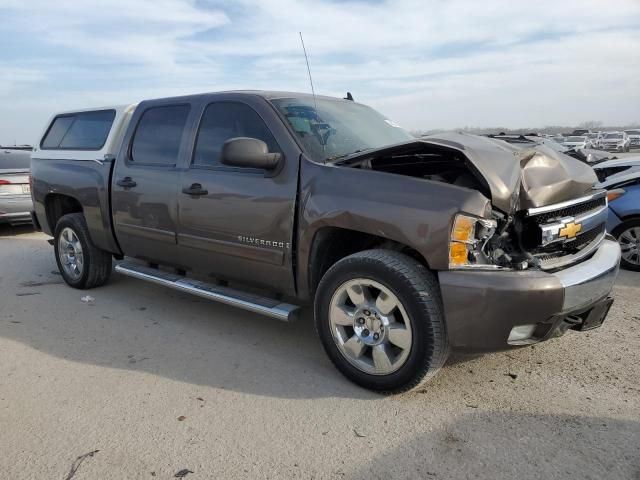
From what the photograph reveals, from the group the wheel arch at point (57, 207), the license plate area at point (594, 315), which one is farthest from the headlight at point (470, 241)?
the wheel arch at point (57, 207)

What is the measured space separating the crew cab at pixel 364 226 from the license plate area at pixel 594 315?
0.02m

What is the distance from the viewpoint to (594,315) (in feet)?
10.5

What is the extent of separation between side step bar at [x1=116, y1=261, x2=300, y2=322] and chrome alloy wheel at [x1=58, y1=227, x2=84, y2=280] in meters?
0.78

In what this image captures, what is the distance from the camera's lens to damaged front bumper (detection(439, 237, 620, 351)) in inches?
108

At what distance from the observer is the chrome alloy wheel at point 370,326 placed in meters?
3.07

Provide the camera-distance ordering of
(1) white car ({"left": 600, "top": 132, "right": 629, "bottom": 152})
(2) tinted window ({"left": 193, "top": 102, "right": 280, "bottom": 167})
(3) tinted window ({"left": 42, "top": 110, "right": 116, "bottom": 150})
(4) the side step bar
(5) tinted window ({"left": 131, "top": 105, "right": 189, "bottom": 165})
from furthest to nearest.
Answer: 1. (1) white car ({"left": 600, "top": 132, "right": 629, "bottom": 152})
2. (3) tinted window ({"left": 42, "top": 110, "right": 116, "bottom": 150})
3. (5) tinted window ({"left": 131, "top": 105, "right": 189, "bottom": 165})
4. (2) tinted window ({"left": 193, "top": 102, "right": 280, "bottom": 167})
5. (4) the side step bar

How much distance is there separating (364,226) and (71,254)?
152 inches

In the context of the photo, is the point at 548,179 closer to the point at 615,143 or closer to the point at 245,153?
the point at 245,153

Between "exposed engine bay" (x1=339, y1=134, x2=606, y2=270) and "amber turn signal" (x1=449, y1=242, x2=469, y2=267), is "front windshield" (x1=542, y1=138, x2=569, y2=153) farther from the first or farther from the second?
"amber turn signal" (x1=449, y1=242, x2=469, y2=267)

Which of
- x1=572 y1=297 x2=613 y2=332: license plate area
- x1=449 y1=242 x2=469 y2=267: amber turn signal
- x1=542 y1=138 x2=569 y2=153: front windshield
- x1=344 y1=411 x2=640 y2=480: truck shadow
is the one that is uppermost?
x1=542 y1=138 x2=569 y2=153: front windshield

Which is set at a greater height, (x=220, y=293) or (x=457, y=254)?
(x=457, y=254)

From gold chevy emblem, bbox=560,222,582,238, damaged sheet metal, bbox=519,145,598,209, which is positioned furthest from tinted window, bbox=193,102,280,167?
gold chevy emblem, bbox=560,222,582,238

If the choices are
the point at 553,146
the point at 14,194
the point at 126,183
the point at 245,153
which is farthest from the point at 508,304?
the point at 14,194

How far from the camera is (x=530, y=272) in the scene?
2.84 m
